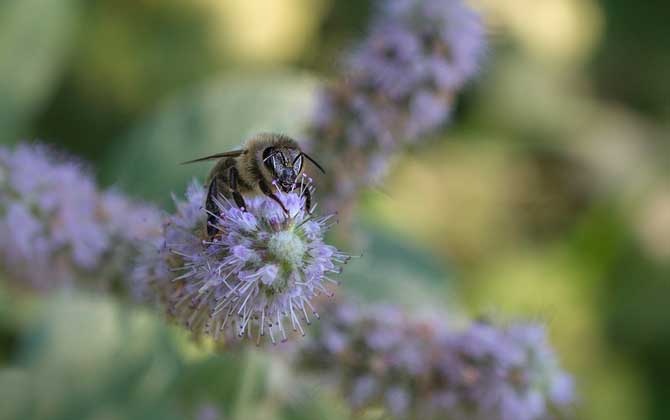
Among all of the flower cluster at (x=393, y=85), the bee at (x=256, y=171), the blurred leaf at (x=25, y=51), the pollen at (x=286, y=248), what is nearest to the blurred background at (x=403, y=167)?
the blurred leaf at (x=25, y=51)

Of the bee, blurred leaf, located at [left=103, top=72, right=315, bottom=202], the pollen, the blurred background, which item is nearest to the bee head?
the bee

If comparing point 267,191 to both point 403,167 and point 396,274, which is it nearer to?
point 396,274

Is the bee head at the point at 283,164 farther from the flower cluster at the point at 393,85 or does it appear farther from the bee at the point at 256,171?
the flower cluster at the point at 393,85

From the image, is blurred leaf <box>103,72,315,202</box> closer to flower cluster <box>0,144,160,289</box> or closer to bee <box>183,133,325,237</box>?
flower cluster <box>0,144,160,289</box>

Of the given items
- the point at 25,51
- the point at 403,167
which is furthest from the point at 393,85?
the point at 403,167

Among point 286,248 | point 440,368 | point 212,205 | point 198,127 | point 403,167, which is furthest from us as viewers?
point 403,167

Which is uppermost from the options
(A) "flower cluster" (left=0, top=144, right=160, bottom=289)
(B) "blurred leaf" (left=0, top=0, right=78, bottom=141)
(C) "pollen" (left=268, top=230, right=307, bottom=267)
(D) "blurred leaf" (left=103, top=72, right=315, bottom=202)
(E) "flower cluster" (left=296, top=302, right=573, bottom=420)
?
(B) "blurred leaf" (left=0, top=0, right=78, bottom=141)
